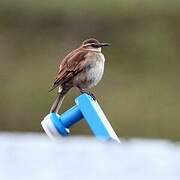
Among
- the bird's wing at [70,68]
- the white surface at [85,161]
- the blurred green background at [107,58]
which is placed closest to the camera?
the white surface at [85,161]

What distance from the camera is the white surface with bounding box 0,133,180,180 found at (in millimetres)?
2826

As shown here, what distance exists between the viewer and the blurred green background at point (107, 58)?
1468cm

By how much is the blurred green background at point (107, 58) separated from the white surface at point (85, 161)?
35.7 ft

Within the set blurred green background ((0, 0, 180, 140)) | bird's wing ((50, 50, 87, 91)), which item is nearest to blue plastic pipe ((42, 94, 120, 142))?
bird's wing ((50, 50, 87, 91))

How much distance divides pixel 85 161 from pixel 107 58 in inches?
553

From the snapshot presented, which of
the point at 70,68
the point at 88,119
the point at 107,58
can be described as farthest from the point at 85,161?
the point at 107,58

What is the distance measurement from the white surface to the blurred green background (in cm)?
1089

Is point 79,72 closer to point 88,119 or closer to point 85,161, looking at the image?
point 88,119

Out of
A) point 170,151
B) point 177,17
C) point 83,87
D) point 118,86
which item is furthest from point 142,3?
point 170,151

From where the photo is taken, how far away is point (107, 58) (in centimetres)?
1686

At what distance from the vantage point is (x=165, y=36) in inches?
715

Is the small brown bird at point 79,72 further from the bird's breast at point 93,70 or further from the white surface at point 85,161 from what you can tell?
the white surface at point 85,161

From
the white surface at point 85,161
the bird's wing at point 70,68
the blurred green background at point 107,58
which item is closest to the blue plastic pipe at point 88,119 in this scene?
the white surface at point 85,161

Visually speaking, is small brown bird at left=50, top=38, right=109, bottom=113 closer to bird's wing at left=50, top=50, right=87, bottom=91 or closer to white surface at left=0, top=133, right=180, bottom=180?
bird's wing at left=50, top=50, right=87, bottom=91
